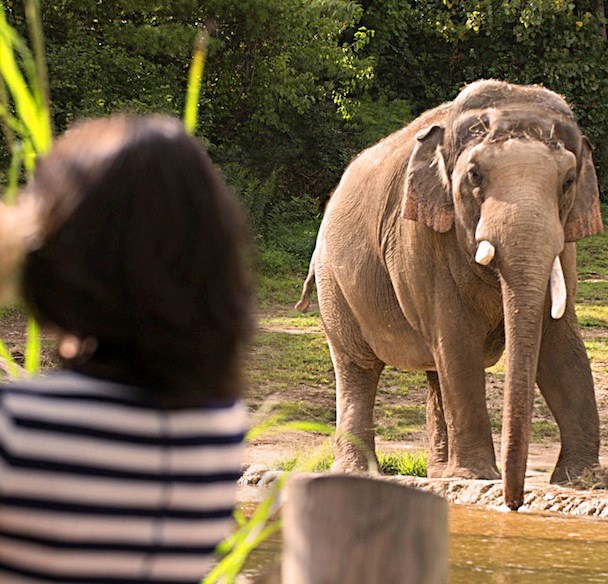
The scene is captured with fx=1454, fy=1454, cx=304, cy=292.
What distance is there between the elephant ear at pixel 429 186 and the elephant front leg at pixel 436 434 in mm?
1535

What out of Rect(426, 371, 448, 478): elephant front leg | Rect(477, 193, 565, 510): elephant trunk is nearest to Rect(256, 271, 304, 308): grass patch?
Rect(426, 371, 448, 478): elephant front leg

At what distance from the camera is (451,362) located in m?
8.02

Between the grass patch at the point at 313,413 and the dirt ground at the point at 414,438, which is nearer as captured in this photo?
the dirt ground at the point at 414,438

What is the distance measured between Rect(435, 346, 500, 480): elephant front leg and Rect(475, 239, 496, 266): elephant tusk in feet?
2.52

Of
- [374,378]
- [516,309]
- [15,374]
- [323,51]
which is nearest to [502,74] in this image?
[323,51]

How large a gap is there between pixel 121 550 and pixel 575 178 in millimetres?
6456

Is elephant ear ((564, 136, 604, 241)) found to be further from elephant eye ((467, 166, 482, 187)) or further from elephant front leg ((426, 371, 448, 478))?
elephant front leg ((426, 371, 448, 478))

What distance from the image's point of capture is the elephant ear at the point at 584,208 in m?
7.83

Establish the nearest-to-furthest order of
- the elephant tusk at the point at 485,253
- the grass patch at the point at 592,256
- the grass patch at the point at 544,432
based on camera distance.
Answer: the elephant tusk at the point at 485,253, the grass patch at the point at 544,432, the grass patch at the point at 592,256

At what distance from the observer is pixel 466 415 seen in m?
7.98

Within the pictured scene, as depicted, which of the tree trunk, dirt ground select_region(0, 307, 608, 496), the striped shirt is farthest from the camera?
the tree trunk

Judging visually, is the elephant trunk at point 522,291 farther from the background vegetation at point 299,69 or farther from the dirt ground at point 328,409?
the background vegetation at point 299,69

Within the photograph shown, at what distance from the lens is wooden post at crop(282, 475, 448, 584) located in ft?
6.72

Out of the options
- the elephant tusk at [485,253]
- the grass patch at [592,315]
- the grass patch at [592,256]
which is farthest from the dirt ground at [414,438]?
the grass patch at [592,256]
